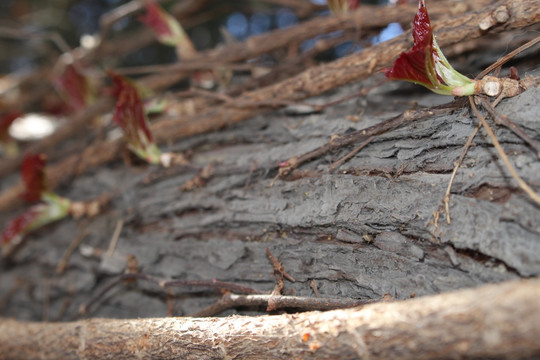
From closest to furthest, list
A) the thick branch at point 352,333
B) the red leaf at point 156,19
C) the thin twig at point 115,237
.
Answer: the thick branch at point 352,333, the thin twig at point 115,237, the red leaf at point 156,19

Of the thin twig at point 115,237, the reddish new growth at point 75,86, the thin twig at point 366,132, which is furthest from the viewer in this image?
the reddish new growth at point 75,86

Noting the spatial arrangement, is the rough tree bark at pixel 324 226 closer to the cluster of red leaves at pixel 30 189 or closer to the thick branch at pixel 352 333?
the thick branch at pixel 352 333

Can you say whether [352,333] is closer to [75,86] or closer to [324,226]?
[324,226]

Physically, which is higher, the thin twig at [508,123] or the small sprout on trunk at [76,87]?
the small sprout on trunk at [76,87]

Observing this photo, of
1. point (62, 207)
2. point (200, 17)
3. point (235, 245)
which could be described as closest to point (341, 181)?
point (235, 245)

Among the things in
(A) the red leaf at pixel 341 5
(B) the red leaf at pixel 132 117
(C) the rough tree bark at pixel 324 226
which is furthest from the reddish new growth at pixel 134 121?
(A) the red leaf at pixel 341 5

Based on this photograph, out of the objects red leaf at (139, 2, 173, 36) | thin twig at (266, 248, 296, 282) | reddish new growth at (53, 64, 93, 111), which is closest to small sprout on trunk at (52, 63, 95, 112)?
reddish new growth at (53, 64, 93, 111)

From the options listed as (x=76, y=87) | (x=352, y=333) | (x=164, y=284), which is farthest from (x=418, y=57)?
(x=76, y=87)
